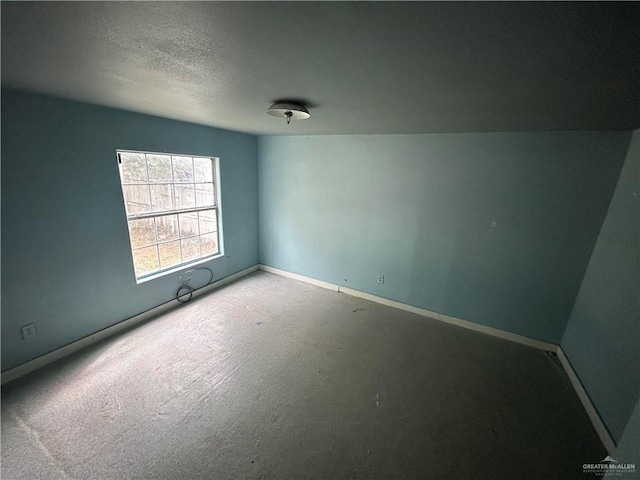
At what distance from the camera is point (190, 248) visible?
3348mm

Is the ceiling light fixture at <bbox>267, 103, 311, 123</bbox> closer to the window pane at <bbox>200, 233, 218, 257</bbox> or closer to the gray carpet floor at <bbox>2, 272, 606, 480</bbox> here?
the gray carpet floor at <bbox>2, 272, 606, 480</bbox>

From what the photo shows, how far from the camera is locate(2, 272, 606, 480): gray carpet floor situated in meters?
1.49

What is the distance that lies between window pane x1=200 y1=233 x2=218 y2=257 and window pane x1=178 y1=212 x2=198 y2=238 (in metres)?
0.17

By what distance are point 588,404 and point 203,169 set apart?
4.45 meters

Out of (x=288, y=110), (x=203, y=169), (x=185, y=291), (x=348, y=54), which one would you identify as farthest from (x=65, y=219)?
(x=348, y=54)

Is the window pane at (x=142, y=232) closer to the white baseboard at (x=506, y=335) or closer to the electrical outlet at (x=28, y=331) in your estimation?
the electrical outlet at (x=28, y=331)

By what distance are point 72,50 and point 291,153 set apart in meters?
2.70

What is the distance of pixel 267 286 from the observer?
3.80m

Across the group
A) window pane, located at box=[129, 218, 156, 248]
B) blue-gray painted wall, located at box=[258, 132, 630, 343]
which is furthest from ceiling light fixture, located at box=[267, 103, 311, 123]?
window pane, located at box=[129, 218, 156, 248]

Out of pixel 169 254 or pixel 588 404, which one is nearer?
pixel 588 404

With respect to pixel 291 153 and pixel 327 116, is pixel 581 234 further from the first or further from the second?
pixel 291 153

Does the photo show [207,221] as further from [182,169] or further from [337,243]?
[337,243]

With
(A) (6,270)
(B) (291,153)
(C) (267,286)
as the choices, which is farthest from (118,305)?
(B) (291,153)

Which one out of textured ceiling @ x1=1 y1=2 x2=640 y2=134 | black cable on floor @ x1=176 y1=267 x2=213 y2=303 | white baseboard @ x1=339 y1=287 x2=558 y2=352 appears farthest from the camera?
black cable on floor @ x1=176 y1=267 x2=213 y2=303
